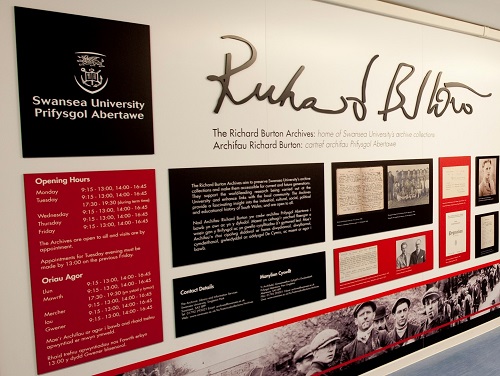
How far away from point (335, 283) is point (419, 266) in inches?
32.8

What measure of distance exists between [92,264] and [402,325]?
2311mm

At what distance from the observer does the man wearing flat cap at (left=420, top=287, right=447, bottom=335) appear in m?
3.10

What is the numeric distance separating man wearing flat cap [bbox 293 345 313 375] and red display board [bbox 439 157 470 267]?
1.36 meters

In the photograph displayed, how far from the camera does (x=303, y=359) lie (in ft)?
8.24

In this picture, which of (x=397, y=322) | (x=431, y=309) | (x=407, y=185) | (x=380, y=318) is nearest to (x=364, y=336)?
(x=380, y=318)

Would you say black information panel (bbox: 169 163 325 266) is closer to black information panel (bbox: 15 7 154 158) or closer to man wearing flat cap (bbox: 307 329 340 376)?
black information panel (bbox: 15 7 154 158)

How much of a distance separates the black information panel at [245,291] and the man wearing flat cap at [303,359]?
1.05ft

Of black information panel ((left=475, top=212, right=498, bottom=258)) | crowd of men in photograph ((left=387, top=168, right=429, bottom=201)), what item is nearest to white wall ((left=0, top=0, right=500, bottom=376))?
crowd of men in photograph ((left=387, top=168, right=429, bottom=201))

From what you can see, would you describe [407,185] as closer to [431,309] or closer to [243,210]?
[431,309]

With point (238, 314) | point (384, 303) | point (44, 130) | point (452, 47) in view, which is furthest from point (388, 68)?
point (44, 130)

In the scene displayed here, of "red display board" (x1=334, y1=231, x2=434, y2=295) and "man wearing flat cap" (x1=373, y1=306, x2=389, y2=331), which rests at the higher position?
"red display board" (x1=334, y1=231, x2=434, y2=295)

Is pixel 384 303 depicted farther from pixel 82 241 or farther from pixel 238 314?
pixel 82 241

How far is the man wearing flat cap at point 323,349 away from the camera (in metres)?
2.56
